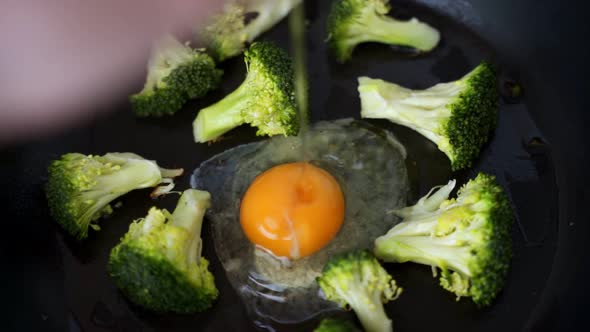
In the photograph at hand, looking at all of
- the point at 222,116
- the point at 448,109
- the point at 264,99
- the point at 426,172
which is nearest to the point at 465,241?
the point at 426,172

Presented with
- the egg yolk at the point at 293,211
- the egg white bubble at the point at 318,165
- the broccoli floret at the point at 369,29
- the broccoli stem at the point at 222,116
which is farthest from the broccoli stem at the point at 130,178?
the broccoli floret at the point at 369,29

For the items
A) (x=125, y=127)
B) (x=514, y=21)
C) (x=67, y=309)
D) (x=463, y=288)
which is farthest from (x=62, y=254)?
(x=514, y=21)

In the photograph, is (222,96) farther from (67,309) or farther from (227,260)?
(67,309)

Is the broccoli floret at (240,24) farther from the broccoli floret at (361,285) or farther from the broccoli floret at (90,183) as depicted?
the broccoli floret at (361,285)

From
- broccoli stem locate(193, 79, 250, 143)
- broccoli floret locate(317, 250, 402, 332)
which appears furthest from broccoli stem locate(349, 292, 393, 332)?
broccoli stem locate(193, 79, 250, 143)

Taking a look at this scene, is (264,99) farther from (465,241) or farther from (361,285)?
(465,241)

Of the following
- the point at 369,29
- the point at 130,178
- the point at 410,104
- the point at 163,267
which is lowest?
the point at 163,267

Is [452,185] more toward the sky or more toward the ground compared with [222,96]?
more toward the ground
